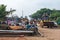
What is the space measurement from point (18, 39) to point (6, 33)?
296 centimetres

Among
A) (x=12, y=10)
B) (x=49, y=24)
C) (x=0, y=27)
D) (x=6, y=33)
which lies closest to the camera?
(x=6, y=33)

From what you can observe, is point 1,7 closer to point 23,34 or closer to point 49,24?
point 49,24

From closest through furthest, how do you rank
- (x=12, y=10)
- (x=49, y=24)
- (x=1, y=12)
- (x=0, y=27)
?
(x=0, y=27)
(x=49, y=24)
(x=1, y=12)
(x=12, y=10)

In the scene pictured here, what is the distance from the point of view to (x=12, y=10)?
54.6 metres

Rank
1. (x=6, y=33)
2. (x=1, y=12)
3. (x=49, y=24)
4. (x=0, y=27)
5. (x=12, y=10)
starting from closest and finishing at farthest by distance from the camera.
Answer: (x=6, y=33)
(x=0, y=27)
(x=49, y=24)
(x=1, y=12)
(x=12, y=10)

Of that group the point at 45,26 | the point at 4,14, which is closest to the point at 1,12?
the point at 4,14

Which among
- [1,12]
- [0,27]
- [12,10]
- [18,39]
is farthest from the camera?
[12,10]

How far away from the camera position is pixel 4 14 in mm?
51094

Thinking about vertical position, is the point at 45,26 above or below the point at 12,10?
below

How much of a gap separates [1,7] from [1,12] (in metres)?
2.46

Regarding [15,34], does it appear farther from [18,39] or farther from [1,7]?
[1,7]

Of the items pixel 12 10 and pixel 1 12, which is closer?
pixel 1 12

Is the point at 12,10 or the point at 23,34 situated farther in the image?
the point at 12,10

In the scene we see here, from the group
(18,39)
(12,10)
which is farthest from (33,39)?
(12,10)
